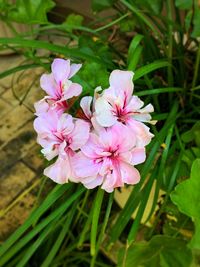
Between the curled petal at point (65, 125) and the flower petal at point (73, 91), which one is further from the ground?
the flower petal at point (73, 91)

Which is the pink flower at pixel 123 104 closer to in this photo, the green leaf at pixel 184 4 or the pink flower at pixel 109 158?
the pink flower at pixel 109 158

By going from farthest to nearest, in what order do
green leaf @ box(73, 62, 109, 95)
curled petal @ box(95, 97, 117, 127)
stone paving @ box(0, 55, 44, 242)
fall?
stone paving @ box(0, 55, 44, 242) < green leaf @ box(73, 62, 109, 95) < curled petal @ box(95, 97, 117, 127)

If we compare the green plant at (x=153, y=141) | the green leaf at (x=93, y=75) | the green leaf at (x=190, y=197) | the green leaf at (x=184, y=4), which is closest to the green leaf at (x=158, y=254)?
the green plant at (x=153, y=141)

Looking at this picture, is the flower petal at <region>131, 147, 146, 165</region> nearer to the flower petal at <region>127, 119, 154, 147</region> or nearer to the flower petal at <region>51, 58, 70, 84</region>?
the flower petal at <region>127, 119, 154, 147</region>

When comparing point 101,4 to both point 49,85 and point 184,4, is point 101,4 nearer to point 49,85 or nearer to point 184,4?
point 184,4

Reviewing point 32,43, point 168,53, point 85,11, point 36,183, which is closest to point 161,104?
point 168,53

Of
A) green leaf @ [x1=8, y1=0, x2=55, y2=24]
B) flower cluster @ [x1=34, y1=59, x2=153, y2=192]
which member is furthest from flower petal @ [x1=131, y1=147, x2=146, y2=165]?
green leaf @ [x1=8, y1=0, x2=55, y2=24]

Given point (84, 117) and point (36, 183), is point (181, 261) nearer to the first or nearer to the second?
point (84, 117)

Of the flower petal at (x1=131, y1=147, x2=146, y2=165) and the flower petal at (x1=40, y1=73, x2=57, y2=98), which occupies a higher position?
the flower petal at (x1=40, y1=73, x2=57, y2=98)
